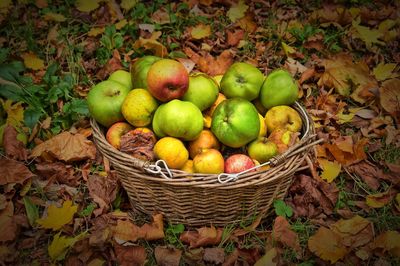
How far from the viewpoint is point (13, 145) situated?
265 centimetres

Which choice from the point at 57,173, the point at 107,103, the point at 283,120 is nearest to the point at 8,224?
the point at 57,173

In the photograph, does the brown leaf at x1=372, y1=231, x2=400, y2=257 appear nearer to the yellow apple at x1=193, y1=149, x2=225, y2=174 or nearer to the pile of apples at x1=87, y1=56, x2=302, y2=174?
the pile of apples at x1=87, y1=56, x2=302, y2=174

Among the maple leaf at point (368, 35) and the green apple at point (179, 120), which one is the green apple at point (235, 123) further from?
the maple leaf at point (368, 35)

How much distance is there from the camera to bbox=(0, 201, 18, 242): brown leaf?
2.23 meters

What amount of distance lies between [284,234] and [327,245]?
22 cm

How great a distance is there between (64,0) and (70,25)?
0.32m

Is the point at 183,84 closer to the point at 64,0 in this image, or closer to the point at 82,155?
the point at 82,155

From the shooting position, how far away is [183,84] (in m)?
2.24

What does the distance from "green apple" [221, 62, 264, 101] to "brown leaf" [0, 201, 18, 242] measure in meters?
1.33

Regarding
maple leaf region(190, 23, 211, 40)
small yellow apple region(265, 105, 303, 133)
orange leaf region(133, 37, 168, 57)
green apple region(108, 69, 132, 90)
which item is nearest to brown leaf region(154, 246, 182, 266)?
small yellow apple region(265, 105, 303, 133)

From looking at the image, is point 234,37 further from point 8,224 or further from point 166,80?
point 8,224

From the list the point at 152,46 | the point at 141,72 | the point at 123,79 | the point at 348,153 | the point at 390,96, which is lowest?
the point at 348,153

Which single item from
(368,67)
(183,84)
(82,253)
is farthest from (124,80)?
(368,67)

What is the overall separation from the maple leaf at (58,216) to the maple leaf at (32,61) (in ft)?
4.27
